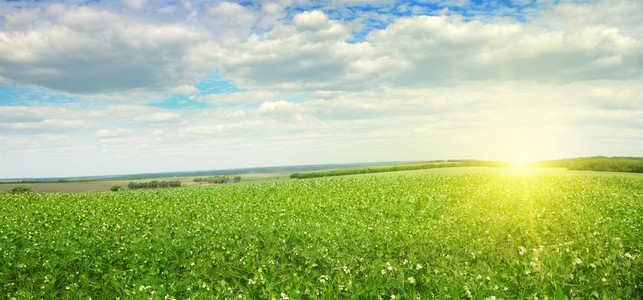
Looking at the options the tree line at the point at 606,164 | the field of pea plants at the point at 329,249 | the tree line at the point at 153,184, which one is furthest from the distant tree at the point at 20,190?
the tree line at the point at 606,164

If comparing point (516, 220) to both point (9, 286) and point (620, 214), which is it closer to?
point (620, 214)

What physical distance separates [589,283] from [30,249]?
51.0 ft

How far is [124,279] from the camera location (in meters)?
8.91

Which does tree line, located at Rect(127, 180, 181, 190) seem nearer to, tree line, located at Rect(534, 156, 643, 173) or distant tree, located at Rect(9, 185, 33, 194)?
distant tree, located at Rect(9, 185, 33, 194)

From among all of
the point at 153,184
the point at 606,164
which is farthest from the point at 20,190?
the point at 606,164

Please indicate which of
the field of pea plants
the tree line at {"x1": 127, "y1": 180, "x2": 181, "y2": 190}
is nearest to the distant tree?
the field of pea plants

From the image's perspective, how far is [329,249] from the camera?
34.4 ft

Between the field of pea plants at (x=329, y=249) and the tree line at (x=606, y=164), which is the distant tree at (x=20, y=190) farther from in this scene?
the tree line at (x=606, y=164)

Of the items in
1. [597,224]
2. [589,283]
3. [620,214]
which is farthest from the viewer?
[620,214]

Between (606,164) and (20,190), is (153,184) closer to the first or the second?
(20,190)

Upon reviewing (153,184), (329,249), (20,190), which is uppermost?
(20,190)

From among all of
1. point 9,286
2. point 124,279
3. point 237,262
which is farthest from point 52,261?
point 237,262

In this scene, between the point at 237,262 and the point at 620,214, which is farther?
the point at 620,214

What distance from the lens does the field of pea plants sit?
7.46 m
